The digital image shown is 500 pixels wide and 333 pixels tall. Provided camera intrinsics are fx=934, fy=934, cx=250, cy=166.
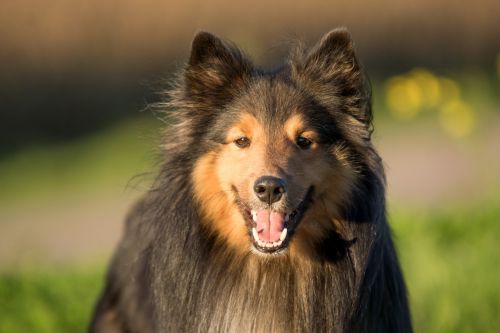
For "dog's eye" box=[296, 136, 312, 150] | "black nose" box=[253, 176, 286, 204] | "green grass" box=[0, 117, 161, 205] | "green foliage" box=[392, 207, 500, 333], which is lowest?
"green grass" box=[0, 117, 161, 205]

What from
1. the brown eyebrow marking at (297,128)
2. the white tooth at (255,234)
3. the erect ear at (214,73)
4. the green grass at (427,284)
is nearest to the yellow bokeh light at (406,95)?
the green grass at (427,284)

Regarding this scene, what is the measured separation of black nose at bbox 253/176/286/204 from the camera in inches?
175

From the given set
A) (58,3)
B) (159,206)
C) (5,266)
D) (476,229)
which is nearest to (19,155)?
(58,3)

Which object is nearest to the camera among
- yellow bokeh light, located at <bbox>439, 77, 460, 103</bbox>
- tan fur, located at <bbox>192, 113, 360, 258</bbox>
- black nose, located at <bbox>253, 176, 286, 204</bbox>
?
black nose, located at <bbox>253, 176, 286, 204</bbox>

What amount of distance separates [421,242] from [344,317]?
129 inches

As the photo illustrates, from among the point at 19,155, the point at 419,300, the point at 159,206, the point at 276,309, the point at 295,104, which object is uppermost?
the point at 295,104

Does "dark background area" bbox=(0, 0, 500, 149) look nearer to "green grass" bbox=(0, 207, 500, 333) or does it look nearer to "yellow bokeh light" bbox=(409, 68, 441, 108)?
"green grass" bbox=(0, 207, 500, 333)

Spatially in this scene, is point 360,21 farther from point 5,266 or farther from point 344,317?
point 344,317

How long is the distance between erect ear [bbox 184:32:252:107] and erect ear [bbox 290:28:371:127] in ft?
1.05

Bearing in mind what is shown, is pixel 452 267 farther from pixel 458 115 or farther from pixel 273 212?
pixel 273 212

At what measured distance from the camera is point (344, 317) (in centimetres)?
478

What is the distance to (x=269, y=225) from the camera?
4.66m

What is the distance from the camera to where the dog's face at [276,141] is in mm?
4625

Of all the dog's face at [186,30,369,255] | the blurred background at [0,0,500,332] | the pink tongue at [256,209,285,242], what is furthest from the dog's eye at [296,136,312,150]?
the blurred background at [0,0,500,332]
